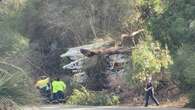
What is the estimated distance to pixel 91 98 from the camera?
32.7 m

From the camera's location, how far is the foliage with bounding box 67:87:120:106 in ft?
105

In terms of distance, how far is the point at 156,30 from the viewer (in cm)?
2989

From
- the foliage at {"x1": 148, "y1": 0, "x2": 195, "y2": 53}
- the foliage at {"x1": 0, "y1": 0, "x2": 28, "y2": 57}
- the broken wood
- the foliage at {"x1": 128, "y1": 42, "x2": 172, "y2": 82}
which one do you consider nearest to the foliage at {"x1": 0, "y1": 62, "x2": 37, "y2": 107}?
the foliage at {"x1": 148, "y1": 0, "x2": 195, "y2": 53}

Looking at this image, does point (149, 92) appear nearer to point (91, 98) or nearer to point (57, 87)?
point (91, 98)

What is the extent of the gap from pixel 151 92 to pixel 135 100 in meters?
2.47

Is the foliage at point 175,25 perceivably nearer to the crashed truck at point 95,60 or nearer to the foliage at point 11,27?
the crashed truck at point 95,60

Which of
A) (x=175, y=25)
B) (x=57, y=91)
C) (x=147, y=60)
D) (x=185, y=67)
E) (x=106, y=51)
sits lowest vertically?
(x=185, y=67)

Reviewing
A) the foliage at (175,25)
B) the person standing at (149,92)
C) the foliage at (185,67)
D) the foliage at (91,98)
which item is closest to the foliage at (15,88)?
the foliage at (185,67)

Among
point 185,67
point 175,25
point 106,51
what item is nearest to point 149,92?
point 185,67

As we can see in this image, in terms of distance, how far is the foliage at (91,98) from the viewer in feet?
105

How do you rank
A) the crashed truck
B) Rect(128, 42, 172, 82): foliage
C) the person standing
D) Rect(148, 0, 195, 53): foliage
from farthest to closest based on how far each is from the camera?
the crashed truck
Rect(128, 42, 172, 82): foliage
the person standing
Rect(148, 0, 195, 53): foliage

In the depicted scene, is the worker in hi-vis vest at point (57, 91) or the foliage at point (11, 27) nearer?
the worker in hi-vis vest at point (57, 91)

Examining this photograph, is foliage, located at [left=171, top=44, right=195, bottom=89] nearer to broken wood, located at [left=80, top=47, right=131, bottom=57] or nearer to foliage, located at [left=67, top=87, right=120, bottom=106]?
foliage, located at [left=67, top=87, right=120, bottom=106]

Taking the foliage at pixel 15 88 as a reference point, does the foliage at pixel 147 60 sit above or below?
above
